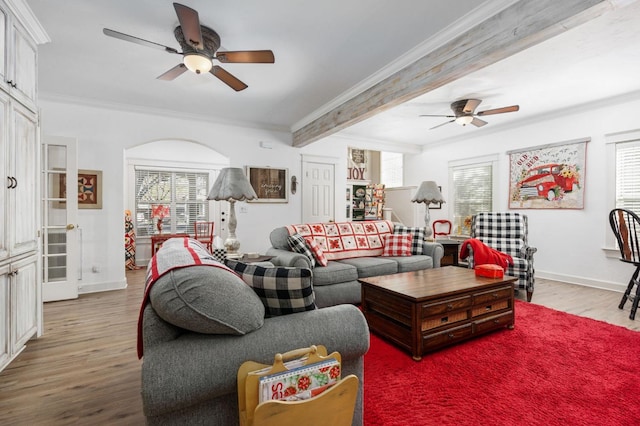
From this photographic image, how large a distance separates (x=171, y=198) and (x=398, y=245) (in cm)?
518

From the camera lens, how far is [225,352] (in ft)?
3.43

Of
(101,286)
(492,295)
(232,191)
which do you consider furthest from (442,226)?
(101,286)

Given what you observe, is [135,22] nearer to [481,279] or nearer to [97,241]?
[97,241]

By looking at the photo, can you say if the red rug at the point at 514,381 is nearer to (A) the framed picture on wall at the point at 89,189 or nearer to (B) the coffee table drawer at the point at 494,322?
(B) the coffee table drawer at the point at 494,322

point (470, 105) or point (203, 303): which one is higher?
point (470, 105)

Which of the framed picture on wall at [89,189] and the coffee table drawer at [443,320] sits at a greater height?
the framed picture on wall at [89,189]

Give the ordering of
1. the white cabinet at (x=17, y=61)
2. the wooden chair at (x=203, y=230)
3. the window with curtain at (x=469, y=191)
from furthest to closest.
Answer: the wooden chair at (x=203, y=230) < the window with curtain at (x=469, y=191) < the white cabinet at (x=17, y=61)

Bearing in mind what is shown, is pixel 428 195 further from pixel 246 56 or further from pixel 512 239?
pixel 246 56

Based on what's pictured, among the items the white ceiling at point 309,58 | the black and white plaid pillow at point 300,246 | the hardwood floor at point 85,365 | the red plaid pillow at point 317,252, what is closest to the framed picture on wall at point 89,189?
the white ceiling at point 309,58

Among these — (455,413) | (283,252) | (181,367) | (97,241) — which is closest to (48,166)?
(97,241)

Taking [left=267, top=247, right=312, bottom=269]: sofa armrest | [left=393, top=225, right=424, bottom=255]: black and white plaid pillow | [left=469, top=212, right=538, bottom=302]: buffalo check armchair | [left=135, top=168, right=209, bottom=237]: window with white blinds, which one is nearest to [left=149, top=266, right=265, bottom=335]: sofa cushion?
[left=267, top=247, right=312, bottom=269]: sofa armrest

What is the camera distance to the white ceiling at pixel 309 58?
226cm

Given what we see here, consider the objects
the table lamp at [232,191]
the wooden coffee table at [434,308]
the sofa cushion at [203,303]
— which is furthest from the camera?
the table lamp at [232,191]

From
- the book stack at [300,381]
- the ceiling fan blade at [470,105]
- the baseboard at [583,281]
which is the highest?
the ceiling fan blade at [470,105]
